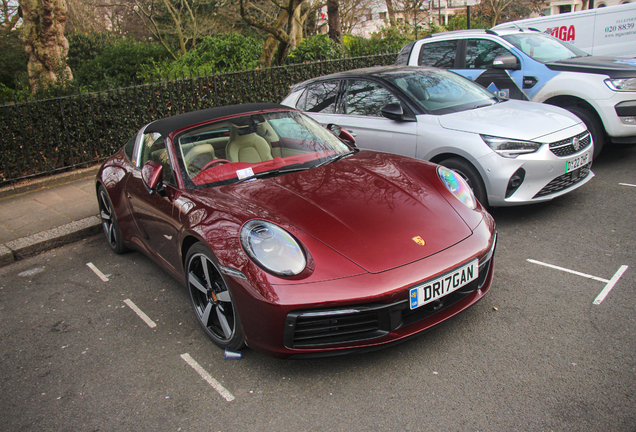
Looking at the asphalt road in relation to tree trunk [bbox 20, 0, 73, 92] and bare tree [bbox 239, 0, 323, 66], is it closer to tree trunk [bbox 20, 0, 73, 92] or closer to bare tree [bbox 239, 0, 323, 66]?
tree trunk [bbox 20, 0, 73, 92]

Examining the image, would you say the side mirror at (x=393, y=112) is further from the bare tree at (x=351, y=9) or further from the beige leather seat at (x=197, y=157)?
the bare tree at (x=351, y=9)

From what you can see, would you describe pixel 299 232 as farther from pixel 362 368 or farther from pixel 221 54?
pixel 221 54

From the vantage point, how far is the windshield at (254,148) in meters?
3.65

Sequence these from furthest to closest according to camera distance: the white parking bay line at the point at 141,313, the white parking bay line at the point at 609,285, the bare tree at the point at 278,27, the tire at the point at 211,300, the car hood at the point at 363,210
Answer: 1. the bare tree at the point at 278,27
2. the white parking bay line at the point at 141,313
3. the white parking bay line at the point at 609,285
4. the tire at the point at 211,300
5. the car hood at the point at 363,210

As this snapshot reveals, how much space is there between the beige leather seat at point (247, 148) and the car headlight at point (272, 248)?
104 cm

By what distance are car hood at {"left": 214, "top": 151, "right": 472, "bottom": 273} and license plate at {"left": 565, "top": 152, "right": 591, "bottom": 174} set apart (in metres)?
1.94

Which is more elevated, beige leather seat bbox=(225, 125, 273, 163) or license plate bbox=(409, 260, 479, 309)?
beige leather seat bbox=(225, 125, 273, 163)

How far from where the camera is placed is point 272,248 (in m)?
2.80

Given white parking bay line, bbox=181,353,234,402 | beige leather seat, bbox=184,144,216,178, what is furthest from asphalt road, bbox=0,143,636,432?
beige leather seat, bbox=184,144,216,178

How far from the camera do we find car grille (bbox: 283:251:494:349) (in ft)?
8.47

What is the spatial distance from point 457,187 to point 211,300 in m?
1.86

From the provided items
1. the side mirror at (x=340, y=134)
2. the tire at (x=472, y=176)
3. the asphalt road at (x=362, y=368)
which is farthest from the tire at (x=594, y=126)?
the side mirror at (x=340, y=134)

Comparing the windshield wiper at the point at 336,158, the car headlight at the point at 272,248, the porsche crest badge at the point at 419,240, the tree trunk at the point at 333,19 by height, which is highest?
the tree trunk at the point at 333,19

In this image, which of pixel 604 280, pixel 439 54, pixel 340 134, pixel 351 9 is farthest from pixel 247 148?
pixel 351 9
